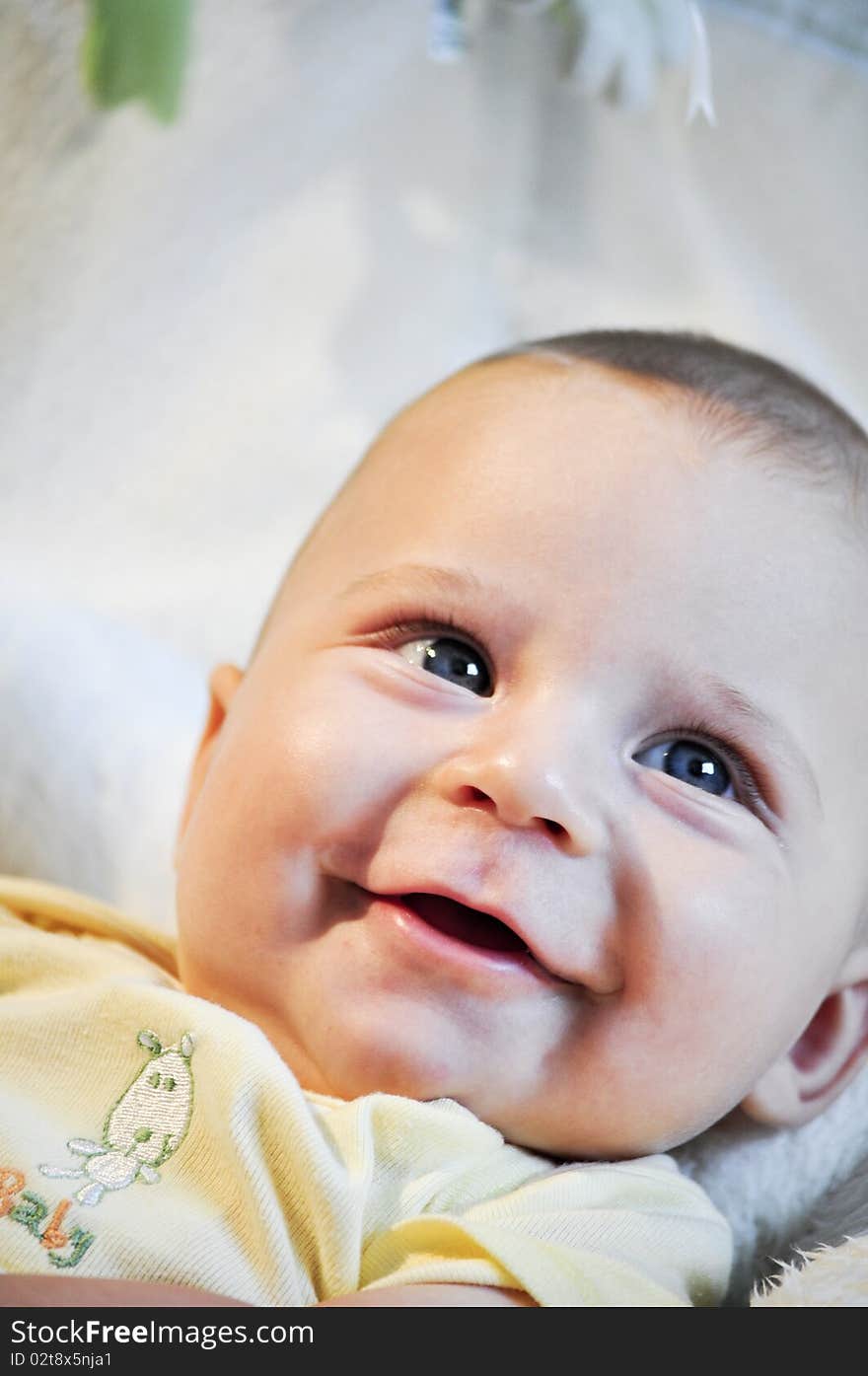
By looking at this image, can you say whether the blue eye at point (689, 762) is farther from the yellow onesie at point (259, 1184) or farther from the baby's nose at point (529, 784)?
the yellow onesie at point (259, 1184)

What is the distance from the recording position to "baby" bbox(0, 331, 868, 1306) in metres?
0.77

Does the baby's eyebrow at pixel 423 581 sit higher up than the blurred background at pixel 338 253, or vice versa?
the blurred background at pixel 338 253

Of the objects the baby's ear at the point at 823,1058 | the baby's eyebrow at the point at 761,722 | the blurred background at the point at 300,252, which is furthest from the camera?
the blurred background at the point at 300,252

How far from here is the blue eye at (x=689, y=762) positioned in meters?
0.87

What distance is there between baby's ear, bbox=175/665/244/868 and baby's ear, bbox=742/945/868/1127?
411mm

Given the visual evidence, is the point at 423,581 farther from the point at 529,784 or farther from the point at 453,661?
the point at 529,784

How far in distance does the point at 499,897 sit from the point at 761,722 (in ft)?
0.66

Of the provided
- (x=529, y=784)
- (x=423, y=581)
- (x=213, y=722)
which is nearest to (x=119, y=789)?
(x=213, y=722)

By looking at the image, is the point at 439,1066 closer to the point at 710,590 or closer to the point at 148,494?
the point at 710,590

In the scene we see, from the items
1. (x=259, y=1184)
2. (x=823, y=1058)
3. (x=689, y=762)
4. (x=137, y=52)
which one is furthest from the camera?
(x=137, y=52)

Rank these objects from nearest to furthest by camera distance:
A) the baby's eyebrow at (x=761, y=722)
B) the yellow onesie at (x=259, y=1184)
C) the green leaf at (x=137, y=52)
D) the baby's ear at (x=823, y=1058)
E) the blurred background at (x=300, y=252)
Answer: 1. the yellow onesie at (x=259, y=1184)
2. the baby's eyebrow at (x=761, y=722)
3. the baby's ear at (x=823, y=1058)
4. the green leaf at (x=137, y=52)
5. the blurred background at (x=300, y=252)

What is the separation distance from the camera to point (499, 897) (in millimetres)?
781

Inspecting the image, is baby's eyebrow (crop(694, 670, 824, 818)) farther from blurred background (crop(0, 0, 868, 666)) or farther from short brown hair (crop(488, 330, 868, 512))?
blurred background (crop(0, 0, 868, 666))

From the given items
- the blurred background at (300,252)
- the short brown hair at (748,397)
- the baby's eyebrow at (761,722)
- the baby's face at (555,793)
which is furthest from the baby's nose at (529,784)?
the blurred background at (300,252)
